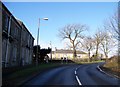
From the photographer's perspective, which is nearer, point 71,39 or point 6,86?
point 6,86

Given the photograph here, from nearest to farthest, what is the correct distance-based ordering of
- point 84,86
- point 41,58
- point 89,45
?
point 84,86 → point 41,58 → point 89,45

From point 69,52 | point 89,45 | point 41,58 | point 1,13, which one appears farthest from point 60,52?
point 1,13

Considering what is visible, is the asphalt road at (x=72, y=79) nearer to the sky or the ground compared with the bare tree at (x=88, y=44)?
nearer to the ground

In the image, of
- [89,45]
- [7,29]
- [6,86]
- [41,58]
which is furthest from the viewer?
[89,45]

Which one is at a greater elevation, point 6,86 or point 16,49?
point 16,49

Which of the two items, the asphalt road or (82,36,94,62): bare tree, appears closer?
the asphalt road

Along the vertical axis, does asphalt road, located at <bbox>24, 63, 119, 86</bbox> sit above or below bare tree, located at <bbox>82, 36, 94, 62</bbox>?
below

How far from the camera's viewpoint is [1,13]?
23.7 meters

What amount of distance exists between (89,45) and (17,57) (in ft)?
220

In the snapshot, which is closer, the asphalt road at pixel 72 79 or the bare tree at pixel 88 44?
the asphalt road at pixel 72 79

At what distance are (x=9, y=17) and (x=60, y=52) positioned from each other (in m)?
133

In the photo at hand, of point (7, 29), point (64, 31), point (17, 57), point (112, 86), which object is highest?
point (64, 31)

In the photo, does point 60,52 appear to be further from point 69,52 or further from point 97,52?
point 97,52

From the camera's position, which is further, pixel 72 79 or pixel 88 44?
pixel 88 44
